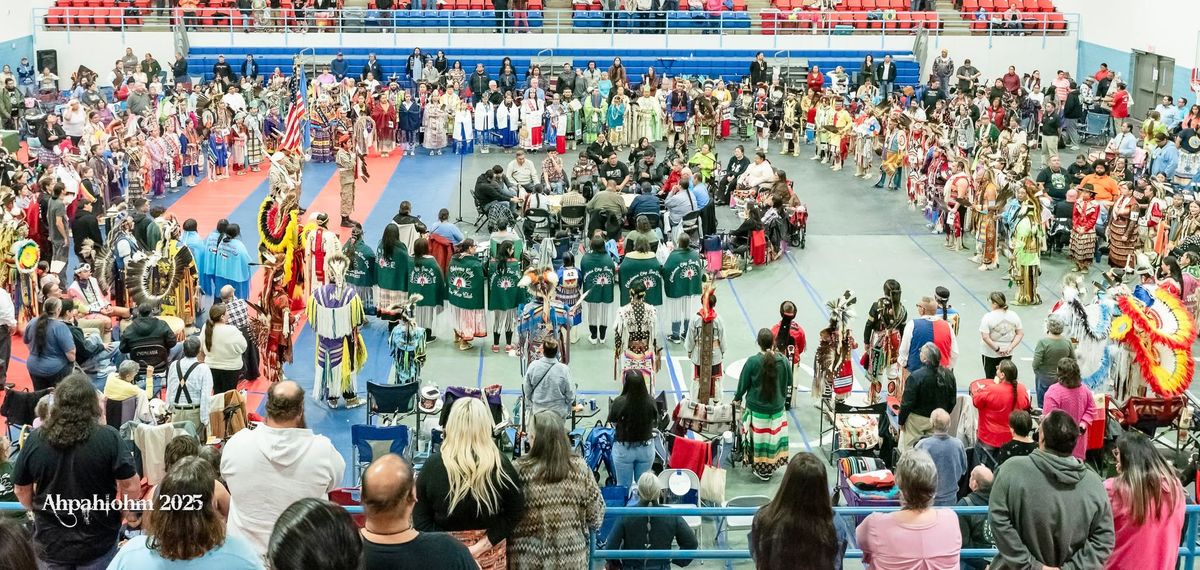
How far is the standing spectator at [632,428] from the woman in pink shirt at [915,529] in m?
4.03

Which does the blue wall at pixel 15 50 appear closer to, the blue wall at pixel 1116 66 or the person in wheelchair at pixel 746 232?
the person in wheelchair at pixel 746 232

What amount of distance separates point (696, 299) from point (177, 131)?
11829 mm

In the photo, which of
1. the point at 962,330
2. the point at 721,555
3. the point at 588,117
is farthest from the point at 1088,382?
the point at 588,117

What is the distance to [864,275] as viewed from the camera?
1758 cm

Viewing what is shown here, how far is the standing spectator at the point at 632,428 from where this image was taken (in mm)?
9734

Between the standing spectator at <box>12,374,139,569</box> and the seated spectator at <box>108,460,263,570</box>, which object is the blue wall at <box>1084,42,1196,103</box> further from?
the seated spectator at <box>108,460,263,570</box>

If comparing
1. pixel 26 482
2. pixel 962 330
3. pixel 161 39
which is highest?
pixel 161 39

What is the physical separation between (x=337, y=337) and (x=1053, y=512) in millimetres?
7766

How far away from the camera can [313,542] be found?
427 centimetres

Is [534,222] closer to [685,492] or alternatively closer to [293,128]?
[293,128]

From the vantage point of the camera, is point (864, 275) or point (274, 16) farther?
point (274, 16)

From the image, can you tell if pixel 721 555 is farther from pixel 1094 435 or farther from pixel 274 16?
pixel 274 16

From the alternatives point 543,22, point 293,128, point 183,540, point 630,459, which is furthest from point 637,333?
point 543,22

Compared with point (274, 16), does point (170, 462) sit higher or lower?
lower
